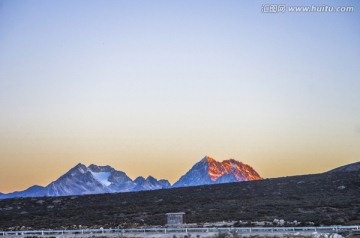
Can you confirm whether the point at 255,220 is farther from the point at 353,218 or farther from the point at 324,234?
the point at 324,234

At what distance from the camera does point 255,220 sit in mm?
68938

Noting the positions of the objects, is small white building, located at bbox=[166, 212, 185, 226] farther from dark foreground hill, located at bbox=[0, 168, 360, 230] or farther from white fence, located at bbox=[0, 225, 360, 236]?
white fence, located at bbox=[0, 225, 360, 236]

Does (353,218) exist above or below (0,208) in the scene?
below

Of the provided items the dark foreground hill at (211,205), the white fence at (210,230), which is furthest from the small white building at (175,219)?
the white fence at (210,230)

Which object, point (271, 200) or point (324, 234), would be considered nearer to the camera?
point (324, 234)

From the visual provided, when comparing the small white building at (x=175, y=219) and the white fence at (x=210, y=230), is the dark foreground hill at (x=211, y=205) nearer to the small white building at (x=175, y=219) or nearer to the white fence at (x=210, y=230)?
the small white building at (x=175, y=219)

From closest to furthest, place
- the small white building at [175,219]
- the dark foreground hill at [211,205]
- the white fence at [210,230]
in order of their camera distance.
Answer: the white fence at [210,230]
the small white building at [175,219]
the dark foreground hill at [211,205]

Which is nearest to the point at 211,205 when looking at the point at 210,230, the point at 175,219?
the point at 175,219

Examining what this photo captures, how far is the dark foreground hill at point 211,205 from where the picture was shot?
75562 millimetres

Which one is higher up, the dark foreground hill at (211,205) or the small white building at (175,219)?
the dark foreground hill at (211,205)

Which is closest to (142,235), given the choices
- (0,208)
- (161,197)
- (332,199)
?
(332,199)

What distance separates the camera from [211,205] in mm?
98250

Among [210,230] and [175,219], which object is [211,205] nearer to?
[175,219]

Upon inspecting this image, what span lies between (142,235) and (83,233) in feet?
30.0
